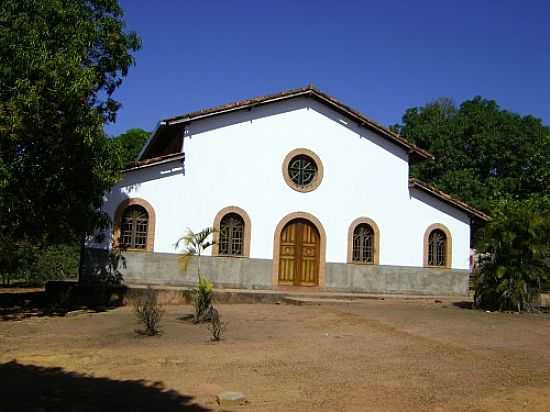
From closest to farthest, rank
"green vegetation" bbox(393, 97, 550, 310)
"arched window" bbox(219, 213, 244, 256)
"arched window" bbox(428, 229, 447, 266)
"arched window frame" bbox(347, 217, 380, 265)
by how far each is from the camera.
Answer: "arched window" bbox(219, 213, 244, 256), "arched window frame" bbox(347, 217, 380, 265), "arched window" bbox(428, 229, 447, 266), "green vegetation" bbox(393, 97, 550, 310)

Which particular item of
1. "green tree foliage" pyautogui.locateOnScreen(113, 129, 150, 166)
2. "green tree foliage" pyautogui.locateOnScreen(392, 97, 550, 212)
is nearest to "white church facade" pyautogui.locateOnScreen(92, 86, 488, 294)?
"green tree foliage" pyautogui.locateOnScreen(392, 97, 550, 212)

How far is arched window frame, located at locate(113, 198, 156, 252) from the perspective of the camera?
17.5m

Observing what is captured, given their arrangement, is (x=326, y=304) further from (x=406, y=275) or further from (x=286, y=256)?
(x=406, y=275)

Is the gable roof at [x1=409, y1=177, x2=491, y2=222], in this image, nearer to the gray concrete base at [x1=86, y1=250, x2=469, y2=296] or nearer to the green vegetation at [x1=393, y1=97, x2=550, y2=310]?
the gray concrete base at [x1=86, y1=250, x2=469, y2=296]

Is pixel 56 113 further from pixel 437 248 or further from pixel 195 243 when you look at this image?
pixel 437 248

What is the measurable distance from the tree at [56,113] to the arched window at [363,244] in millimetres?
8948

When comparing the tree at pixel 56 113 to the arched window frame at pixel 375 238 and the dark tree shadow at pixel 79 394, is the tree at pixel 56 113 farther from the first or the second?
the arched window frame at pixel 375 238

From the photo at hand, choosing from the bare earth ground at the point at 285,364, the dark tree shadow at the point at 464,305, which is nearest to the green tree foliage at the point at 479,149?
the dark tree shadow at the point at 464,305

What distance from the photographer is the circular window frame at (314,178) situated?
19.4 m

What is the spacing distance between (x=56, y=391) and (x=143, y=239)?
11.3 meters

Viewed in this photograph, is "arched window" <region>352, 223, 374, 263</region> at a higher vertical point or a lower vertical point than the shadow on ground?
higher

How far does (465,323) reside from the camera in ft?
42.7

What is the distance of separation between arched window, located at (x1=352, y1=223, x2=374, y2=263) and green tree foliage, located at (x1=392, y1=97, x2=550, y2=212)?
60.0ft

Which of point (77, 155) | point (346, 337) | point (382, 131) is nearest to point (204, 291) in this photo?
point (346, 337)
